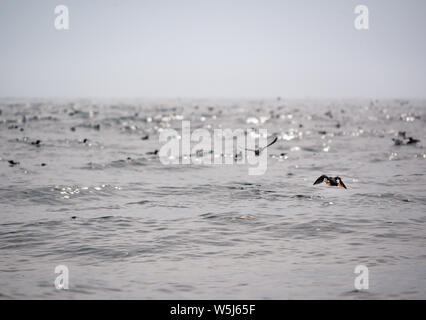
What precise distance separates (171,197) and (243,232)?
19.4 ft

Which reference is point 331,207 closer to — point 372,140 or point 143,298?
point 143,298

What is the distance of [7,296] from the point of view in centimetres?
879

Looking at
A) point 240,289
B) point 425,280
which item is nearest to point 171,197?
point 240,289

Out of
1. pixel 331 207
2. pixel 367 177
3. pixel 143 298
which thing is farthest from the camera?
Result: pixel 367 177

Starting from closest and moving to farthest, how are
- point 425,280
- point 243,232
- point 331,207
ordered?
point 425,280
point 243,232
point 331,207

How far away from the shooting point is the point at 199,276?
9914mm

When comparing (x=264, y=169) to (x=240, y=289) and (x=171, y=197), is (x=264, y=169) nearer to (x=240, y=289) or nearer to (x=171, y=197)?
(x=171, y=197)

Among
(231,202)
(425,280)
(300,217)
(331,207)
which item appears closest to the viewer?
(425,280)

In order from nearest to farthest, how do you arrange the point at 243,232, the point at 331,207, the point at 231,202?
the point at 243,232
the point at 331,207
the point at 231,202

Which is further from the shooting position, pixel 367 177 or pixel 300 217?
pixel 367 177

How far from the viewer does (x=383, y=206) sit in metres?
16.8

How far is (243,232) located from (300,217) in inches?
107

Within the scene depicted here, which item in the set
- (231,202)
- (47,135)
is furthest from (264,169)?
(47,135)

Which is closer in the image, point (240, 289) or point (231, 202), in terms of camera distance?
point (240, 289)
